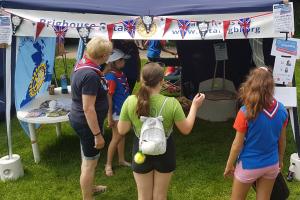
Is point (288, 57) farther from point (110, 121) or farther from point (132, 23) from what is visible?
point (110, 121)

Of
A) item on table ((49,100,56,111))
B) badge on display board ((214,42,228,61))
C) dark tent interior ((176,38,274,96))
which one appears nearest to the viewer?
item on table ((49,100,56,111))

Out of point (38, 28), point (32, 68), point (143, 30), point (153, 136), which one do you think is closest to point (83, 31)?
point (38, 28)

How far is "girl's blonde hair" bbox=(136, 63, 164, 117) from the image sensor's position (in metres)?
2.62

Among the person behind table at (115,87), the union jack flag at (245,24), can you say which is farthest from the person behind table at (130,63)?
the union jack flag at (245,24)

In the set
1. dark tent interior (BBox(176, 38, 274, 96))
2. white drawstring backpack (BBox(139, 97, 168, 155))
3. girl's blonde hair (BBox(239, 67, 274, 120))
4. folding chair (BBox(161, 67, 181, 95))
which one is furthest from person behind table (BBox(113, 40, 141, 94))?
folding chair (BBox(161, 67, 181, 95))

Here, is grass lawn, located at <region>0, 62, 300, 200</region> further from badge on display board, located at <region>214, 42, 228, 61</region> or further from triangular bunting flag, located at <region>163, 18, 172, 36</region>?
triangular bunting flag, located at <region>163, 18, 172, 36</region>

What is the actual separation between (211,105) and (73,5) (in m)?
2.78

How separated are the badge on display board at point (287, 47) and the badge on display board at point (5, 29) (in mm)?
2440

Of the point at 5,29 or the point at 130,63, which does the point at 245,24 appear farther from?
the point at 5,29

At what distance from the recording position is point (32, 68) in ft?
16.3

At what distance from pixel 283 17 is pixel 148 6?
123cm

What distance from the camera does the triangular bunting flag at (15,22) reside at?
389 centimetres

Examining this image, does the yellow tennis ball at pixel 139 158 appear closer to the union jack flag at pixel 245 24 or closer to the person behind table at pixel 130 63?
the union jack flag at pixel 245 24

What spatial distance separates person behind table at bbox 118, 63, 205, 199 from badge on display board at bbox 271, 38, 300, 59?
135 cm
